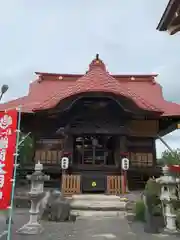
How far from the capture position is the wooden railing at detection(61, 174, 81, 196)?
11491 mm

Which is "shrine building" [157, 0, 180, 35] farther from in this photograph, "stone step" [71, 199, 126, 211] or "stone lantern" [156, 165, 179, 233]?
"stone step" [71, 199, 126, 211]

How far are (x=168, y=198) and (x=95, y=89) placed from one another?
7.26m

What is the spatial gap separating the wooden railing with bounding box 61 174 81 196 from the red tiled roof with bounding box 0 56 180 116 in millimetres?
3592

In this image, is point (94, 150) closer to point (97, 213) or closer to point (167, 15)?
point (97, 213)

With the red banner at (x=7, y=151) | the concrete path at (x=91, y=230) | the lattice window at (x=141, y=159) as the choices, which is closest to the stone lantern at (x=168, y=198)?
the concrete path at (x=91, y=230)

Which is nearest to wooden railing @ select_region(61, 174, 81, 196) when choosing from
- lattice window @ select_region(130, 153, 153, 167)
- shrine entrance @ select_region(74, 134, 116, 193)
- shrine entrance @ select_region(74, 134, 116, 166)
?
shrine entrance @ select_region(74, 134, 116, 193)

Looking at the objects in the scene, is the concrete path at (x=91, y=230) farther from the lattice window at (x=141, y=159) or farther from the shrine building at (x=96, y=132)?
the lattice window at (x=141, y=159)

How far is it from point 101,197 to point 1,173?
6123 millimetres

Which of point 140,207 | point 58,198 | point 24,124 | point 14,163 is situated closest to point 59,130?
point 24,124

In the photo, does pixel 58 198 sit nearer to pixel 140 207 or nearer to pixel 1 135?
pixel 140 207

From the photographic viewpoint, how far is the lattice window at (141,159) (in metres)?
14.4

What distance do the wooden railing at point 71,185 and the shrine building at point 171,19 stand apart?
829 centimetres

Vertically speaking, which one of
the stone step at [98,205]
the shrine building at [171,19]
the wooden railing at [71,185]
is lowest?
the stone step at [98,205]

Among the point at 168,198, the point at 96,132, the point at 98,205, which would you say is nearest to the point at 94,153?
the point at 96,132
